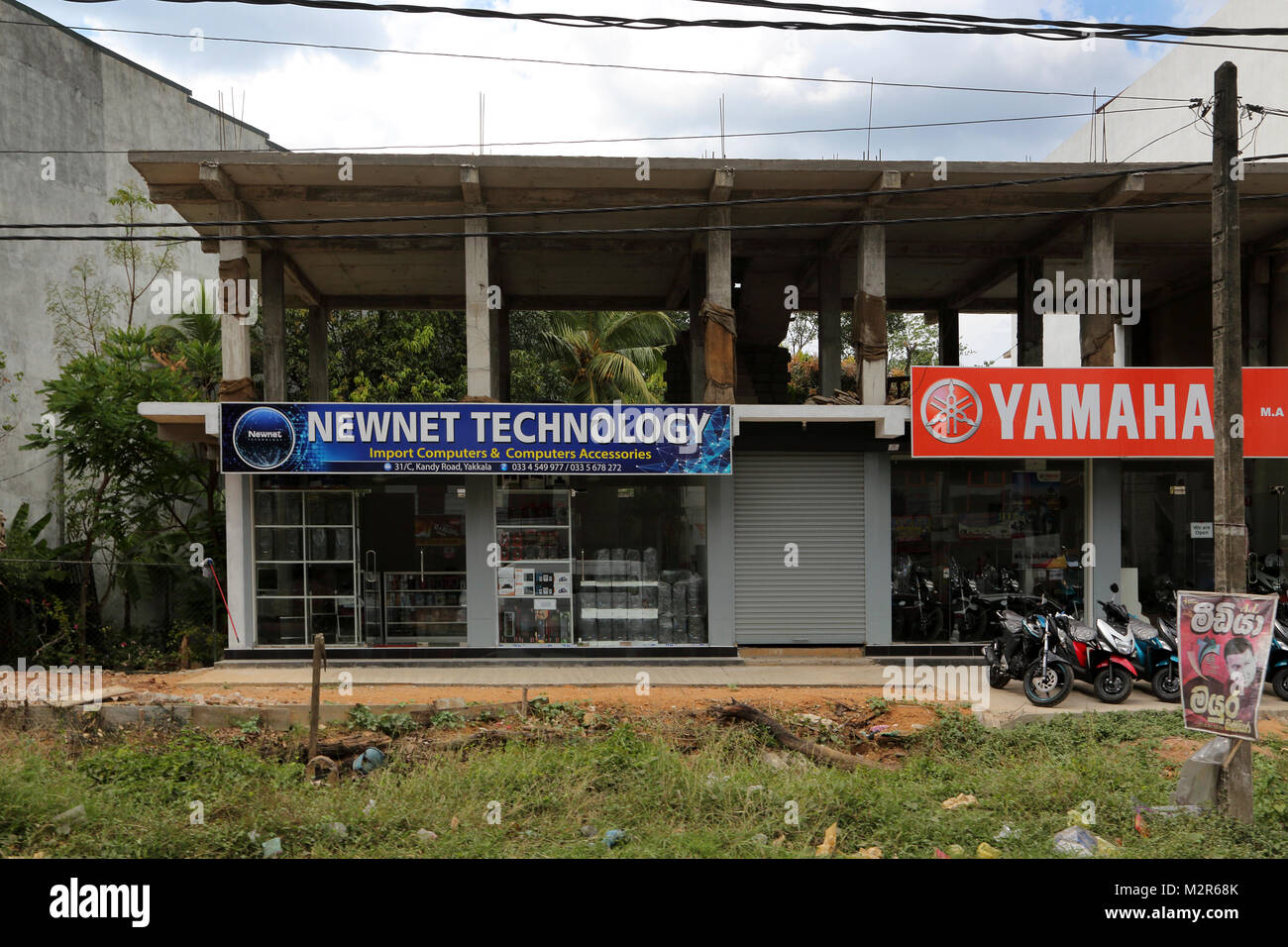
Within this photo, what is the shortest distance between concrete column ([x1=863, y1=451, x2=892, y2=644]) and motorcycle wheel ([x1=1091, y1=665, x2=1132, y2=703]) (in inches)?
152

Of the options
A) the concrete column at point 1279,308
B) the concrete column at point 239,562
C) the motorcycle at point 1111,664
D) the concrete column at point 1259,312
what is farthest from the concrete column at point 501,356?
the concrete column at point 1279,308

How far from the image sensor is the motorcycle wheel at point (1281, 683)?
1199cm

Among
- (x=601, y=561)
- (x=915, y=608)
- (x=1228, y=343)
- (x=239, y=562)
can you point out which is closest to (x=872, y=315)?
(x=915, y=608)

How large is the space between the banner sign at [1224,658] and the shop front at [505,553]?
26.0ft

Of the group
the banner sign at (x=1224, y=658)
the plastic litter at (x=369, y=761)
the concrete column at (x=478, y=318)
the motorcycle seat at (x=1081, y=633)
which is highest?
the concrete column at (x=478, y=318)

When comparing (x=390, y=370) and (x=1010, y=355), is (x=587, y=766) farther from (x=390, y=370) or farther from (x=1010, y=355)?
(x=1010, y=355)

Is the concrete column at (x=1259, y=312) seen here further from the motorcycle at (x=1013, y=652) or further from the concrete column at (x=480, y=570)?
the concrete column at (x=480, y=570)

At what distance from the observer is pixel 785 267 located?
19.5 m

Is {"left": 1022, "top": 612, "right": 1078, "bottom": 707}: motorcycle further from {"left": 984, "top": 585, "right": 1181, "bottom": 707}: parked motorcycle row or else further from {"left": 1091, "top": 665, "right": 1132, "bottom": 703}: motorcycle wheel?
{"left": 1091, "top": 665, "right": 1132, "bottom": 703}: motorcycle wheel

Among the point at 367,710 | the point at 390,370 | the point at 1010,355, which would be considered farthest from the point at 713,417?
the point at 1010,355

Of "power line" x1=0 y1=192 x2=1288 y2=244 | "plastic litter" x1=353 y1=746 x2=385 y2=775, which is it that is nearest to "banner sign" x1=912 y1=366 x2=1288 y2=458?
"power line" x1=0 y1=192 x2=1288 y2=244

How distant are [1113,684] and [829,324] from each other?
317 inches

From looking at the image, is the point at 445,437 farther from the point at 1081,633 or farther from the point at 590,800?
the point at 1081,633
